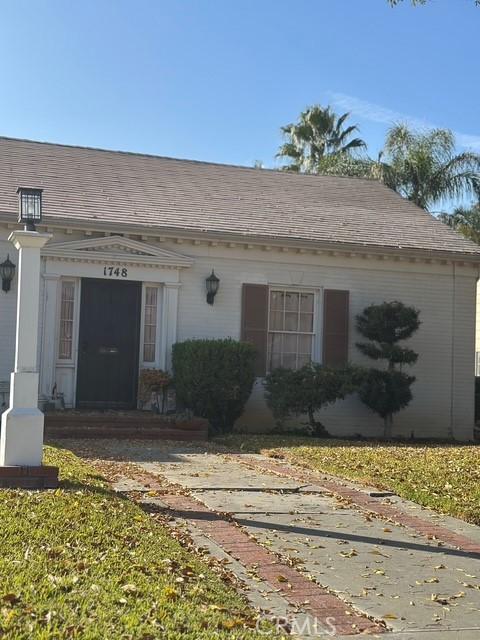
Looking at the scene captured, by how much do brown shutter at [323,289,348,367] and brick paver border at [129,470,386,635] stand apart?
8029mm

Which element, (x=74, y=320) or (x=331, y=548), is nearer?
(x=331, y=548)

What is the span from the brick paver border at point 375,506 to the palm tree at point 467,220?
21894 mm

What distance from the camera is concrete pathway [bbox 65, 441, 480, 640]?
4680 millimetres

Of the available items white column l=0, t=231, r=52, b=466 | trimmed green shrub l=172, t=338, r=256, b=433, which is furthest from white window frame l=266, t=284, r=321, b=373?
white column l=0, t=231, r=52, b=466

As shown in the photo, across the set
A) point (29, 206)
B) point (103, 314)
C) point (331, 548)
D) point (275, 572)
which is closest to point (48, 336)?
point (103, 314)

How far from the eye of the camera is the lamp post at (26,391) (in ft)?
24.4

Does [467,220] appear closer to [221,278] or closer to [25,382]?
[221,278]

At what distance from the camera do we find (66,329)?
14.1 metres

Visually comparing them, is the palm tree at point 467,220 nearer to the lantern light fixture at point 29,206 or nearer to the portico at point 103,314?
the portico at point 103,314

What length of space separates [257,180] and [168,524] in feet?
41.6

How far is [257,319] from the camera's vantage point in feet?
49.3

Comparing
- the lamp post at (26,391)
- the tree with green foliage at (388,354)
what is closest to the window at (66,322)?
the tree with green foliage at (388,354)

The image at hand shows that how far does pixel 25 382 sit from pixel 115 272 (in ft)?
21.8

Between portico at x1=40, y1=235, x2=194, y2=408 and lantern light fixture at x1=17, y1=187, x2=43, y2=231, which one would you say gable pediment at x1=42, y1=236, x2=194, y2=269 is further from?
lantern light fixture at x1=17, y1=187, x2=43, y2=231
